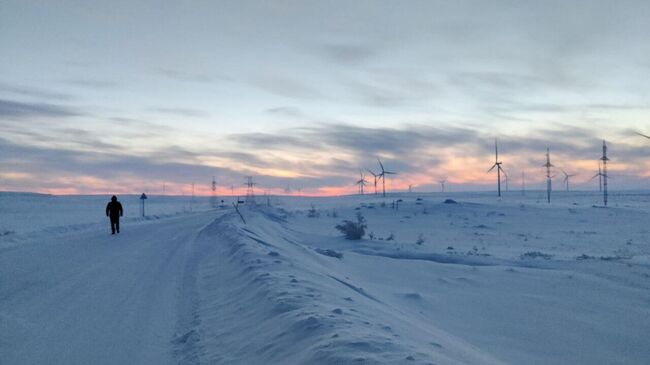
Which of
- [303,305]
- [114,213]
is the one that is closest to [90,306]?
[303,305]

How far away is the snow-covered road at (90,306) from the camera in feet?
26.5

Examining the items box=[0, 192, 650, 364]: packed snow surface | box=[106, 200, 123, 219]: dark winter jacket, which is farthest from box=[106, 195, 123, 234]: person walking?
box=[0, 192, 650, 364]: packed snow surface

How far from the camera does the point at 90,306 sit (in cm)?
1111

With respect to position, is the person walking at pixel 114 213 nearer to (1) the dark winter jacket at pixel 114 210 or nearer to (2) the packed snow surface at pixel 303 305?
(1) the dark winter jacket at pixel 114 210

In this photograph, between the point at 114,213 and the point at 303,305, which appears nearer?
the point at 303,305

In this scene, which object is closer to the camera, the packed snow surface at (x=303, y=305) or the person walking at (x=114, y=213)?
the packed snow surface at (x=303, y=305)

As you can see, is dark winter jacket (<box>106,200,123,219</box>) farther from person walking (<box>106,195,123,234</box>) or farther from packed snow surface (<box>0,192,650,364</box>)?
packed snow surface (<box>0,192,650,364</box>)

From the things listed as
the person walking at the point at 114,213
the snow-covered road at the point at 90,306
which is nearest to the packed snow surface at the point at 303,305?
the snow-covered road at the point at 90,306

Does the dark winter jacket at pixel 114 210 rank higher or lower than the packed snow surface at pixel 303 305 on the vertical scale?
higher

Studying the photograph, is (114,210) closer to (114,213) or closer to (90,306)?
(114,213)

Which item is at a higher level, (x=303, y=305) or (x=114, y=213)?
(x=114, y=213)

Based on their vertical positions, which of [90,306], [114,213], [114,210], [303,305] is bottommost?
[90,306]

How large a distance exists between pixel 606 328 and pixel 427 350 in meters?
9.19

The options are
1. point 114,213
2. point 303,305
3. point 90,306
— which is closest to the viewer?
point 303,305
